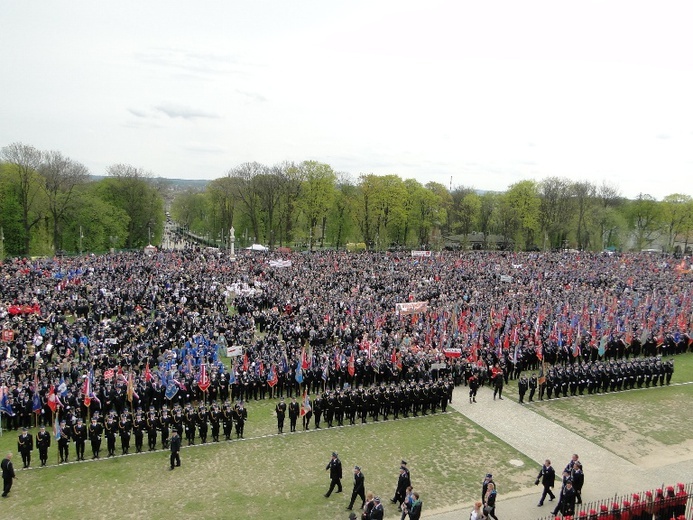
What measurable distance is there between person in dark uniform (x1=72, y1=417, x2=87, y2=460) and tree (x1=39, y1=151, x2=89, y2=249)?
51377 mm

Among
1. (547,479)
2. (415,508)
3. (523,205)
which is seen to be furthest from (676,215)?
(415,508)

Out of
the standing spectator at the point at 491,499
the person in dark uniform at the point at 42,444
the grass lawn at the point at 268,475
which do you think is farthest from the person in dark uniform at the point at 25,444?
the standing spectator at the point at 491,499

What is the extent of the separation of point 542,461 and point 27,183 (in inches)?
2322

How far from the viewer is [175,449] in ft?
49.6

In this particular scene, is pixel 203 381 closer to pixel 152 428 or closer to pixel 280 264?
pixel 152 428

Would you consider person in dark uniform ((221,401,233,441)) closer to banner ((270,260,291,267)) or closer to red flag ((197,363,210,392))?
red flag ((197,363,210,392))

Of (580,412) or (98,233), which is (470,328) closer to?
(580,412)

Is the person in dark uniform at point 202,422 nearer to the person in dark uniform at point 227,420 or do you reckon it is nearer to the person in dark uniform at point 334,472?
the person in dark uniform at point 227,420

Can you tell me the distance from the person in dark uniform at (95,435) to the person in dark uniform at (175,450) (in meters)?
2.41

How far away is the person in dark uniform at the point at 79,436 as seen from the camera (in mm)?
15609

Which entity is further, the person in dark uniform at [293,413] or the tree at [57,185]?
the tree at [57,185]

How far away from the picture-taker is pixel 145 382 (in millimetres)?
19188

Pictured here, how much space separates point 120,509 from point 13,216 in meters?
57.8

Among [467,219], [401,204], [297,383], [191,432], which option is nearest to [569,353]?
[297,383]
